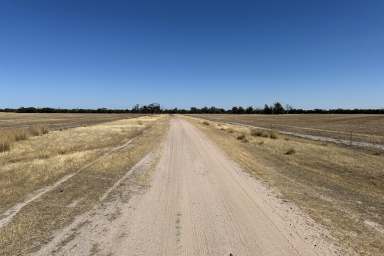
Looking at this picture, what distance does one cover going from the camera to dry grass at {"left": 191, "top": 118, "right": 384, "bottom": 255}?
631 centimetres

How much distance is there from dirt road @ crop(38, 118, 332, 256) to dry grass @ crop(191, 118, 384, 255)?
2.49 ft

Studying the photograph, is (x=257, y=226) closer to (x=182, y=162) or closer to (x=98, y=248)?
(x=98, y=248)

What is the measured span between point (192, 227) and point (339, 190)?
6183mm

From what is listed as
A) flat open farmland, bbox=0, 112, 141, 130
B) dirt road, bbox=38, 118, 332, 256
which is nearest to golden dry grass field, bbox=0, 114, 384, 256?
dirt road, bbox=38, 118, 332, 256

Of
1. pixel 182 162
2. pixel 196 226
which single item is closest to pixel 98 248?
pixel 196 226

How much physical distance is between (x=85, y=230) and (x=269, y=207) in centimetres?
391

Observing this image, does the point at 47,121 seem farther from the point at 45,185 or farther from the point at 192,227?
the point at 192,227

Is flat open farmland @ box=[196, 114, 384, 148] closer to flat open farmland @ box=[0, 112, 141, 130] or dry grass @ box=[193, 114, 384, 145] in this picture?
dry grass @ box=[193, 114, 384, 145]

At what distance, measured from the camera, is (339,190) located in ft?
34.7

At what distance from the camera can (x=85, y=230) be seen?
6.01m

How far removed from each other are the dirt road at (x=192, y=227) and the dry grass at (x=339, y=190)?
0.76 m

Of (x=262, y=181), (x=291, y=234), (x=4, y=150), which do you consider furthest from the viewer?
(x=4, y=150)

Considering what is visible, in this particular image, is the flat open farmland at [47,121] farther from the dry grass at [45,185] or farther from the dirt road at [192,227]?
the dirt road at [192,227]

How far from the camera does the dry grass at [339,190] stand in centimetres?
631
